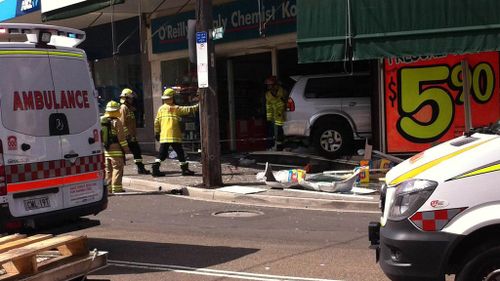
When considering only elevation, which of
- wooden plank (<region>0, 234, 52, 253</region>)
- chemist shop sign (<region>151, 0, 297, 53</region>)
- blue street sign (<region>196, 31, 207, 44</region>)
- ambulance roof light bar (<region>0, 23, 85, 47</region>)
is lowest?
wooden plank (<region>0, 234, 52, 253</region>)

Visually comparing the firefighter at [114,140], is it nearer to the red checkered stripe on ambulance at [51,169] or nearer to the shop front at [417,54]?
the shop front at [417,54]

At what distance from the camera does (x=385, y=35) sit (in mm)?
11656

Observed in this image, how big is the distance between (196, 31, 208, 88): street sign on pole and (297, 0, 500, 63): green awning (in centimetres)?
200

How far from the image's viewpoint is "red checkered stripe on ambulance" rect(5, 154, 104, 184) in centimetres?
609

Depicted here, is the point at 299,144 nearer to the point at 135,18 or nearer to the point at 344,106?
the point at 344,106

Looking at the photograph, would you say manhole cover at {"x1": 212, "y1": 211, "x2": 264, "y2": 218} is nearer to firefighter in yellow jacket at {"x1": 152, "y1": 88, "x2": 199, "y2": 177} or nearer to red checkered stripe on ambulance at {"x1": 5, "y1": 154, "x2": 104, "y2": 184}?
red checkered stripe on ambulance at {"x1": 5, "y1": 154, "x2": 104, "y2": 184}

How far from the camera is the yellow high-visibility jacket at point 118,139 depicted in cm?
1141

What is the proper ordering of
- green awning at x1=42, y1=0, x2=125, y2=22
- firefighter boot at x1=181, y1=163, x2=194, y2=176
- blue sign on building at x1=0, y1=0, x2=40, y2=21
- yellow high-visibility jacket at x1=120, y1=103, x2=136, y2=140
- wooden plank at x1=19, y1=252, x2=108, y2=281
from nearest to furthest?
1. wooden plank at x1=19, y1=252, x2=108, y2=281
2. yellow high-visibility jacket at x1=120, y1=103, x2=136, y2=140
3. firefighter boot at x1=181, y1=163, x2=194, y2=176
4. green awning at x1=42, y1=0, x2=125, y2=22
5. blue sign on building at x1=0, y1=0, x2=40, y2=21

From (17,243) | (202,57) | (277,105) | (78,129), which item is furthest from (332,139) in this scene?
(17,243)

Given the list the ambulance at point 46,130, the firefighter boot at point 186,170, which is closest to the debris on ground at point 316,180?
the firefighter boot at point 186,170

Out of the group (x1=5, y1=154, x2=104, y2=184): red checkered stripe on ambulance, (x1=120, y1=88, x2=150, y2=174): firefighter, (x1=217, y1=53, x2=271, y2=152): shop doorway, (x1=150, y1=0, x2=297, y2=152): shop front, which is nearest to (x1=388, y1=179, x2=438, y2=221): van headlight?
(x1=5, y1=154, x2=104, y2=184): red checkered stripe on ambulance

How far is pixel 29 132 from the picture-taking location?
6.26m

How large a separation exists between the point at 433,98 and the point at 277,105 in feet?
13.5

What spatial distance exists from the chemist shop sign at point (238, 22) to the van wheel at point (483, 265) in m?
10.8
